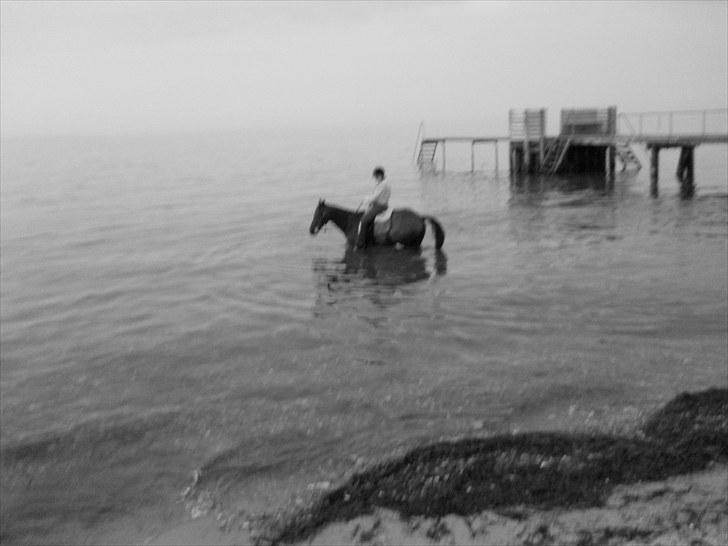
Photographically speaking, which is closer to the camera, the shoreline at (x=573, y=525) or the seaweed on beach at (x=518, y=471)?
the shoreline at (x=573, y=525)

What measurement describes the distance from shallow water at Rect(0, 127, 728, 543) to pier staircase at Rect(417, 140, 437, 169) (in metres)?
33.7

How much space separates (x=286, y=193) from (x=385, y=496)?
128 feet

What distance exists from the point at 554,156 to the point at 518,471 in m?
40.6

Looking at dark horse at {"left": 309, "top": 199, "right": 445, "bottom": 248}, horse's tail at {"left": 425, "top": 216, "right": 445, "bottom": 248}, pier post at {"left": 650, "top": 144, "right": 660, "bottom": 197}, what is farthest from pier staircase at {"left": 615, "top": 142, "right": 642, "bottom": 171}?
dark horse at {"left": 309, "top": 199, "right": 445, "bottom": 248}

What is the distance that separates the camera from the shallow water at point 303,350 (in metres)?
8.73

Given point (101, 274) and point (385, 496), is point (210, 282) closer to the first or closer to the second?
point (101, 274)

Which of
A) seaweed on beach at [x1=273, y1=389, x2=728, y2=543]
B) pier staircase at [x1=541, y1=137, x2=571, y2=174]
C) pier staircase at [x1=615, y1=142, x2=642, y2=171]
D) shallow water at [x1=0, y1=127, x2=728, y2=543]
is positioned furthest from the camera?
pier staircase at [x1=615, y1=142, x2=642, y2=171]

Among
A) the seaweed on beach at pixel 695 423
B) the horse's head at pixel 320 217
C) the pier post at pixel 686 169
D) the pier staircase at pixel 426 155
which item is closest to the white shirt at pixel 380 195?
the horse's head at pixel 320 217

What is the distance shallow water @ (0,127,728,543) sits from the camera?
8.73 metres

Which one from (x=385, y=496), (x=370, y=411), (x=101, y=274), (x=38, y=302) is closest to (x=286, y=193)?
(x=101, y=274)

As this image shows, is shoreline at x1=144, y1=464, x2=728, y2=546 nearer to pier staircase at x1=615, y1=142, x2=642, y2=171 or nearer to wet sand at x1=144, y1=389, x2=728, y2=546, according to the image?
wet sand at x1=144, y1=389, x2=728, y2=546

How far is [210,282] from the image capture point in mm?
19438

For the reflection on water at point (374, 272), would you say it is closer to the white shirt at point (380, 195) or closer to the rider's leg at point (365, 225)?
the rider's leg at point (365, 225)

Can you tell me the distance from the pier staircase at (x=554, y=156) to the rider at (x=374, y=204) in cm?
2619
